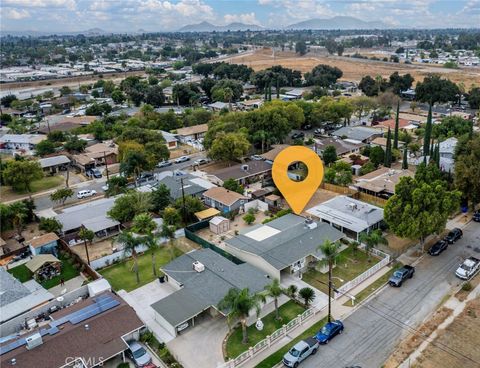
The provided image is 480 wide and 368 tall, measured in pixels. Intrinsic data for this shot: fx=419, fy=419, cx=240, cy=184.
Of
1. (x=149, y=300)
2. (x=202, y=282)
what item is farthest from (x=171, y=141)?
(x=202, y=282)

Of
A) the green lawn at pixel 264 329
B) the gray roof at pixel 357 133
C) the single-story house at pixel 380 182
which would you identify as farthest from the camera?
the gray roof at pixel 357 133

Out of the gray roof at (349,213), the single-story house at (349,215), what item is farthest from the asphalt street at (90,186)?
the single-story house at (349,215)

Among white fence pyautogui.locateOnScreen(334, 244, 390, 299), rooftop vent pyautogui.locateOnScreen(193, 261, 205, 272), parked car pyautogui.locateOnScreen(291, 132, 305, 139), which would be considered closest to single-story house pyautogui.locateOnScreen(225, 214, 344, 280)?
white fence pyautogui.locateOnScreen(334, 244, 390, 299)

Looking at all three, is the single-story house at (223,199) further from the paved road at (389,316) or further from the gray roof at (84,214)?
the paved road at (389,316)

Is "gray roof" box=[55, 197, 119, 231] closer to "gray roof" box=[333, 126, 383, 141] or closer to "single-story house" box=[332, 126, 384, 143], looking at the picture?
"single-story house" box=[332, 126, 384, 143]

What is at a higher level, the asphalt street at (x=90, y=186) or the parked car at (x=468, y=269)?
the parked car at (x=468, y=269)

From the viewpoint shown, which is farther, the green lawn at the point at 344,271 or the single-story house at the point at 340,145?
the single-story house at the point at 340,145

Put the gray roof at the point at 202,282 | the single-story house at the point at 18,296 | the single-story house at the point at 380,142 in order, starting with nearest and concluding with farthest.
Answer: the gray roof at the point at 202,282, the single-story house at the point at 18,296, the single-story house at the point at 380,142
